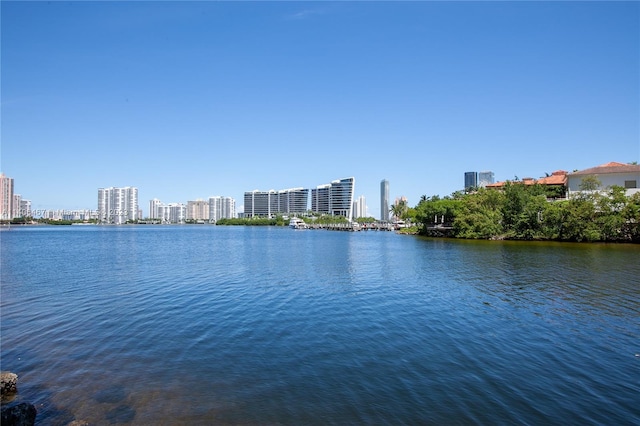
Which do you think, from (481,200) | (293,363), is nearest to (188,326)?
(293,363)

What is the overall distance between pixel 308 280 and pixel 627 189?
72.6 metres

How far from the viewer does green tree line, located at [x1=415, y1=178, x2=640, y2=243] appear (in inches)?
2547

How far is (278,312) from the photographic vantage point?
1753cm

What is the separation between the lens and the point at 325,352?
40.3 feet

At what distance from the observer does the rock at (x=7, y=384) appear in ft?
29.4

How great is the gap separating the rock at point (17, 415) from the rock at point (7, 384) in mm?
2332

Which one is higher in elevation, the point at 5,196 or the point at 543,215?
the point at 5,196

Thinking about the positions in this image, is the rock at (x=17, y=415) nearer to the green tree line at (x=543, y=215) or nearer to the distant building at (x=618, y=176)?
the green tree line at (x=543, y=215)

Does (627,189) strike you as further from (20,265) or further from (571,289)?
(20,265)

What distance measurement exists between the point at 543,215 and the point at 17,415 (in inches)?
3263

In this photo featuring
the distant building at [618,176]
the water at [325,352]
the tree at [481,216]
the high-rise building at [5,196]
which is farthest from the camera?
the high-rise building at [5,196]

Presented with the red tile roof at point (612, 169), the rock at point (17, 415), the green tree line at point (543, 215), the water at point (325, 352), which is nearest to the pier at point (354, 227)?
the green tree line at point (543, 215)

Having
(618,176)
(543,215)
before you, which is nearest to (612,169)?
(618,176)

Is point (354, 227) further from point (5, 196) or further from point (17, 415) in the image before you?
point (5, 196)
